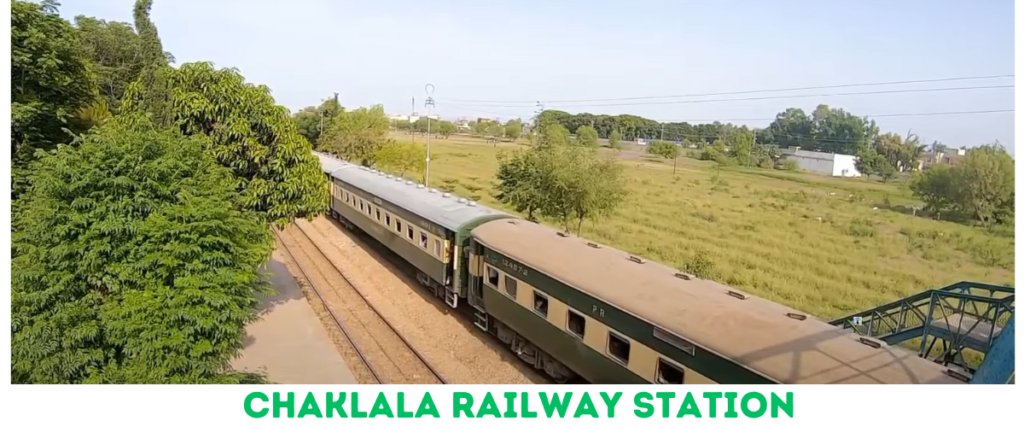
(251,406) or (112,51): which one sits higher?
(112,51)

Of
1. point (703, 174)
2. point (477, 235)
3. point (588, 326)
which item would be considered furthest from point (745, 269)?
point (703, 174)

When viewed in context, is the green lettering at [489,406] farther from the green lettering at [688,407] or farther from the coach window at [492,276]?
the coach window at [492,276]

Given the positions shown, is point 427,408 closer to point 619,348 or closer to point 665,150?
point 619,348

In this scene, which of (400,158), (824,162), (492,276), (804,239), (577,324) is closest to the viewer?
(577,324)

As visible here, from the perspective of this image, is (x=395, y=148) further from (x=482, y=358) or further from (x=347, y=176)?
(x=482, y=358)

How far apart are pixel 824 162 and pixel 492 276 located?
3421cm

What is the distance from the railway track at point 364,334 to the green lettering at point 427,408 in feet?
17.4

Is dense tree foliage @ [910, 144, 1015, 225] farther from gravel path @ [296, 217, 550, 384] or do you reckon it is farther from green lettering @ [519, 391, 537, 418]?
green lettering @ [519, 391, 537, 418]

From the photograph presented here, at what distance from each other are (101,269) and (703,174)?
4359 cm

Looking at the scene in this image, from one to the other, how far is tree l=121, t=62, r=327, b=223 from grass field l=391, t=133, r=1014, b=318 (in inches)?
414

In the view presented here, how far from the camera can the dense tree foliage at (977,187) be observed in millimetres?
21516

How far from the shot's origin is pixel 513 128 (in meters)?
62.9

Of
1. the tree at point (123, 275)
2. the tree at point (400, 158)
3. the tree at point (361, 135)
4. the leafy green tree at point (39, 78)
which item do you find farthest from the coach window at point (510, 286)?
the tree at point (361, 135)

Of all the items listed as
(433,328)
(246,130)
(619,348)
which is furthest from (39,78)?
(619,348)
